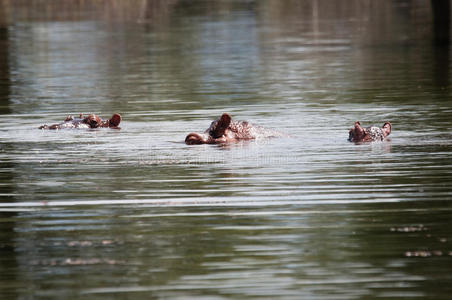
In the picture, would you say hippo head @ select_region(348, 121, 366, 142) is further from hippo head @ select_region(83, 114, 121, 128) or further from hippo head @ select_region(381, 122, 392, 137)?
hippo head @ select_region(83, 114, 121, 128)

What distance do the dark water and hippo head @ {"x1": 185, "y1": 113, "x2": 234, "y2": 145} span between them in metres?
0.20

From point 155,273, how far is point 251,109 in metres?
13.7

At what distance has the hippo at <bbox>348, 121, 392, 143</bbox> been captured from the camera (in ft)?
53.6

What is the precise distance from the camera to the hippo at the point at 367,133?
16328 mm

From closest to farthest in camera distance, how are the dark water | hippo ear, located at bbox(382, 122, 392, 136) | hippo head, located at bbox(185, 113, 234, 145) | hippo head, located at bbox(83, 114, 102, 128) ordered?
the dark water, hippo head, located at bbox(185, 113, 234, 145), hippo ear, located at bbox(382, 122, 392, 136), hippo head, located at bbox(83, 114, 102, 128)

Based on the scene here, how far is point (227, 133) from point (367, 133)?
1966 mm

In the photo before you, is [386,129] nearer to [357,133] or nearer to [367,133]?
[367,133]

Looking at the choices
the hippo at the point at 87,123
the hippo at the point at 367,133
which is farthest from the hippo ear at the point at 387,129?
the hippo at the point at 87,123

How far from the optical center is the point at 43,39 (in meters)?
49.1

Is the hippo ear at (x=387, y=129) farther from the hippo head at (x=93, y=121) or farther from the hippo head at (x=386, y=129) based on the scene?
the hippo head at (x=93, y=121)

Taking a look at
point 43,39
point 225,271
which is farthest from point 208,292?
point 43,39

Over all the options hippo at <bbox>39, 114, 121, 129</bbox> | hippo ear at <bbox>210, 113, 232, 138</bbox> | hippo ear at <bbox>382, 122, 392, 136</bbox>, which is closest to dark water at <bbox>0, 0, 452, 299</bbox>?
hippo ear at <bbox>382, 122, 392, 136</bbox>

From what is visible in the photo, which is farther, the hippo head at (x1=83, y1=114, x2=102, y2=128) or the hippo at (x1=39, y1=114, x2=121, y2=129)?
the hippo head at (x1=83, y1=114, x2=102, y2=128)

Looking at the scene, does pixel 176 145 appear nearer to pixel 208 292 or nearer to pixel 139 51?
pixel 208 292
